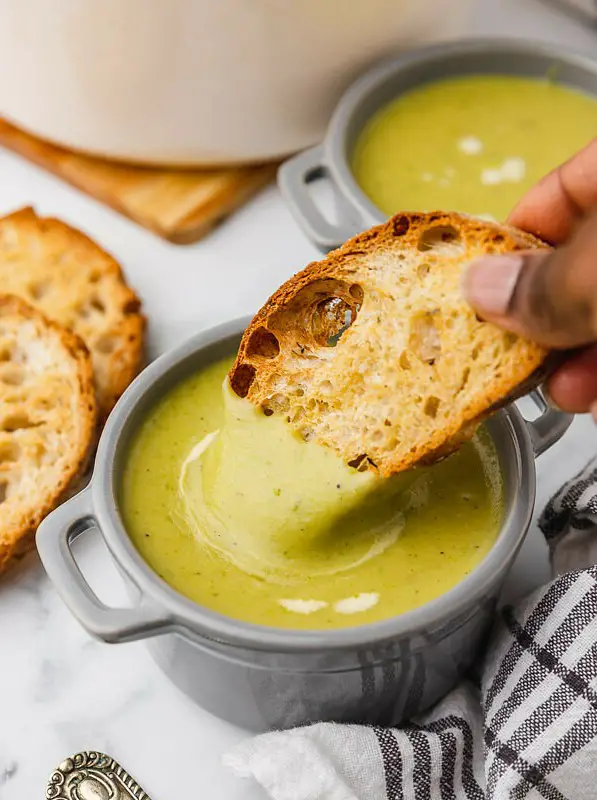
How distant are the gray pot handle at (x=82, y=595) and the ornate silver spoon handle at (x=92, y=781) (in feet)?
0.90

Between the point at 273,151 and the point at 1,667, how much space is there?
118 cm

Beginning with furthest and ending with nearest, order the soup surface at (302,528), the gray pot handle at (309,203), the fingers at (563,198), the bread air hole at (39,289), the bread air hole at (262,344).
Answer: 1. the bread air hole at (39,289)
2. the gray pot handle at (309,203)
3. the fingers at (563,198)
4. the bread air hole at (262,344)
5. the soup surface at (302,528)

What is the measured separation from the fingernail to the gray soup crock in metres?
0.31

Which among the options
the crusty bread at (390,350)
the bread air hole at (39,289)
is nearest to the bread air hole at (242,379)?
the crusty bread at (390,350)

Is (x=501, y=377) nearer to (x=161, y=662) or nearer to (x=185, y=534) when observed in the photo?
(x=185, y=534)

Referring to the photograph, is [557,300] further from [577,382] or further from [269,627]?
[269,627]

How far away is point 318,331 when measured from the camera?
4.76 feet

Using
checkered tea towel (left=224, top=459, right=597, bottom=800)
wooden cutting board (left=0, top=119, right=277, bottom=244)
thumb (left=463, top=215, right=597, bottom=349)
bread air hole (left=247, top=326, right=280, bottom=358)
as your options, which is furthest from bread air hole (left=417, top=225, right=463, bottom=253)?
wooden cutting board (left=0, top=119, right=277, bottom=244)

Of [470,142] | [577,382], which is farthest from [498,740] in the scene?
[470,142]

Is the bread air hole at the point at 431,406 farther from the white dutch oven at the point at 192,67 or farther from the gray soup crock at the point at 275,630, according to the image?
the white dutch oven at the point at 192,67

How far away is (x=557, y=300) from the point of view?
3.46 feet

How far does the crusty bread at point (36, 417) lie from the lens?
5.35 ft

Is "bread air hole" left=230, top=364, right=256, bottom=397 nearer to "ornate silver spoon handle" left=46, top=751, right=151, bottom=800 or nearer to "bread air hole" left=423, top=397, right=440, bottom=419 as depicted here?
"bread air hole" left=423, top=397, right=440, bottom=419

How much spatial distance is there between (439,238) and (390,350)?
0.15 metres
